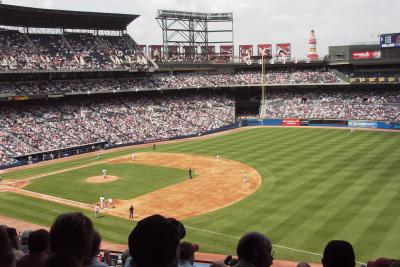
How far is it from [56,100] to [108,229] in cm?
4335

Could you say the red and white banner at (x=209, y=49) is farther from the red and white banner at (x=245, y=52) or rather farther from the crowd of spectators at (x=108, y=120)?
the crowd of spectators at (x=108, y=120)

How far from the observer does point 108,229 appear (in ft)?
96.5

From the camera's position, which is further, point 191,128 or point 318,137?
point 191,128

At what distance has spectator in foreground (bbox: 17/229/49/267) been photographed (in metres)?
5.14

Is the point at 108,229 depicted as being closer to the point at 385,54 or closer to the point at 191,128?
the point at 191,128

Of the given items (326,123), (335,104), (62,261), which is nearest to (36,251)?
(62,261)

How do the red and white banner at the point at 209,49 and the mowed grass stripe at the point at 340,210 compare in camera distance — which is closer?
the mowed grass stripe at the point at 340,210

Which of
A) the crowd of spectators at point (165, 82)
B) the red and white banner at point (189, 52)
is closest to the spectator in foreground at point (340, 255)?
the crowd of spectators at point (165, 82)

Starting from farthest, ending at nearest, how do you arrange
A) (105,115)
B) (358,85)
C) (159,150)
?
1. (358,85)
2. (105,115)
3. (159,150)

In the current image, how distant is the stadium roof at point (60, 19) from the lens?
63.7m

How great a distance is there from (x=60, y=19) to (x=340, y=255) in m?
73.0

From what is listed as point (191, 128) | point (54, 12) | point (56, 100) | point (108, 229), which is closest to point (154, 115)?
point (191, 128)

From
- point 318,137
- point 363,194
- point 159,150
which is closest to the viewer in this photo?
point 363,194

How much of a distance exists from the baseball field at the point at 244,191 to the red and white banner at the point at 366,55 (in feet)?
84.1
